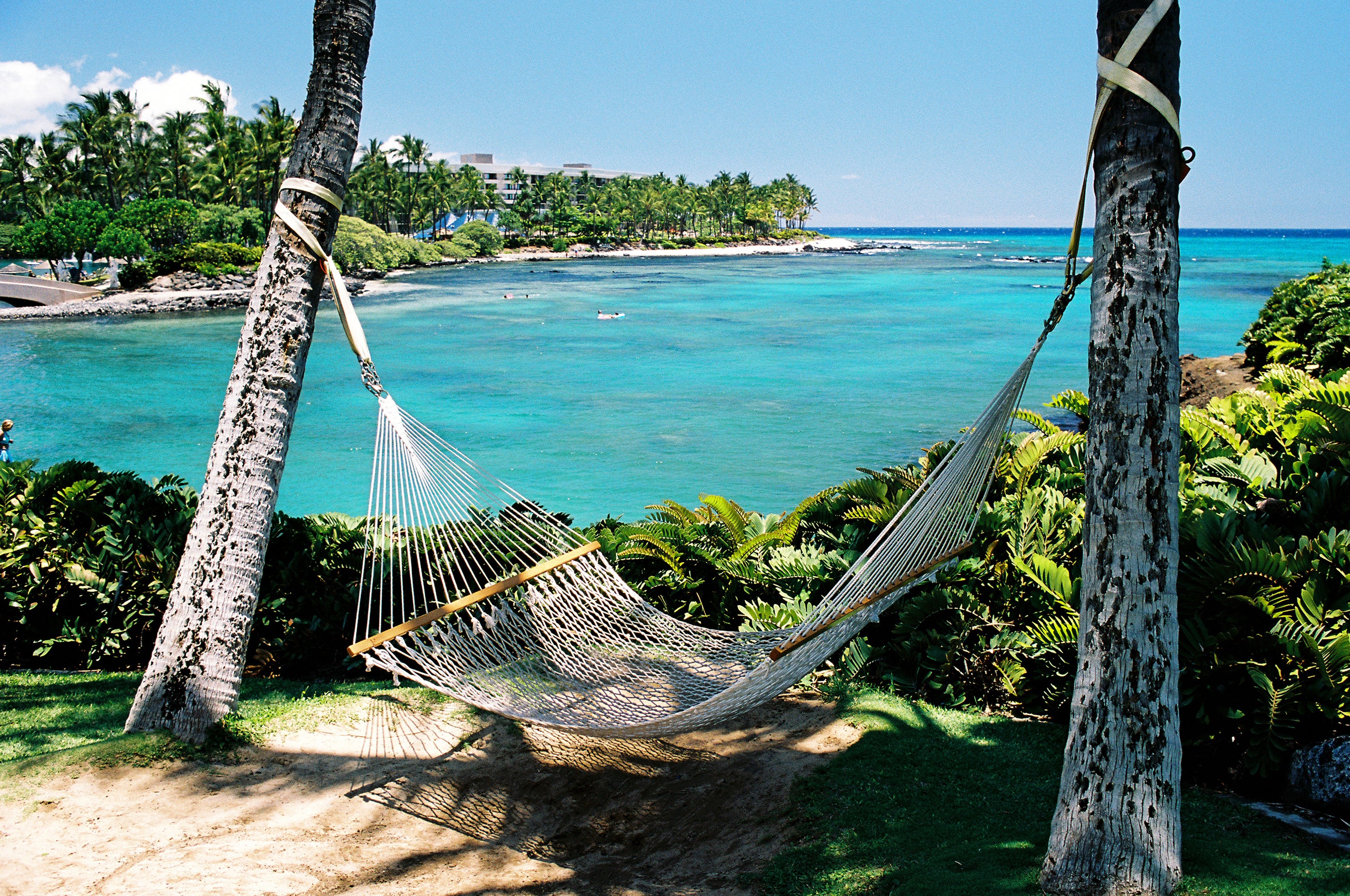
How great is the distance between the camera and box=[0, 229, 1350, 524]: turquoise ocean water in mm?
10172

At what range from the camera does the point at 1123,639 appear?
1.80m

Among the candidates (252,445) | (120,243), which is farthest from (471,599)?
(120,243)

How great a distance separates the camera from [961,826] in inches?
88.2

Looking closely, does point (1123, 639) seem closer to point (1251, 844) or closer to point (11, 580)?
point (1251, 844)

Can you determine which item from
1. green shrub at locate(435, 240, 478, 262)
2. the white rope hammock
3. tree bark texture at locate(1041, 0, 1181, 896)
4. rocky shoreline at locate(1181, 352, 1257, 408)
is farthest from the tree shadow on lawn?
green shrub at locate(435, 240, 478, 262)

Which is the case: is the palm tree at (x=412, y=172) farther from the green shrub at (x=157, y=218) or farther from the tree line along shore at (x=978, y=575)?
the tree line along shore at (x=978, y=575)

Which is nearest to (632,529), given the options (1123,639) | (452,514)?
(452,514)

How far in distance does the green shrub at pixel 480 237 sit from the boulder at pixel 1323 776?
52.8 metres

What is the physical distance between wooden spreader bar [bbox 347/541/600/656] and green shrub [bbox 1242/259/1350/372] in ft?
17.3

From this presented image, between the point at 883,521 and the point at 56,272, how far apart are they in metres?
33.7

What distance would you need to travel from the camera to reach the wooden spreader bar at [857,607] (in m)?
2.25

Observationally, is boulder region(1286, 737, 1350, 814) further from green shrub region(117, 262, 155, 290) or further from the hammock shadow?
green shrub region(117, 262, 155, 290)

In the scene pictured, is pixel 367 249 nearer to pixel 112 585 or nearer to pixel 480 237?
pixel 480 237

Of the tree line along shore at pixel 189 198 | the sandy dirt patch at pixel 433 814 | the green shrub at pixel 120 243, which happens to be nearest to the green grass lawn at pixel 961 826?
the sandy dirt patch at pixel 433 814
